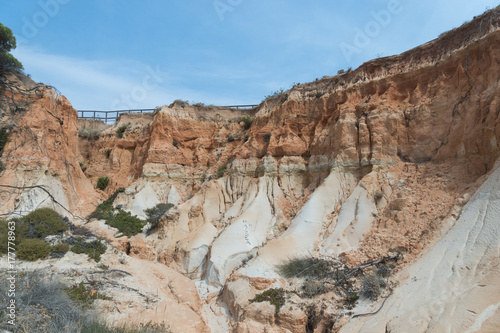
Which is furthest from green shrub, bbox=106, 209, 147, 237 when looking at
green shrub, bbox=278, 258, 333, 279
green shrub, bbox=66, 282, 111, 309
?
green shrub, bbox=278, 258, 333, 279

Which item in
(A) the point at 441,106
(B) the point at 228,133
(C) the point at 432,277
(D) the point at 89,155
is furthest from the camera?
(D) the point at 89,155

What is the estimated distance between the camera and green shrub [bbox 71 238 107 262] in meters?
12.7

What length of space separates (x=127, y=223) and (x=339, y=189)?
37.5 ft

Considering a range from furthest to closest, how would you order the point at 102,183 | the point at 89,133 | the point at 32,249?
the point at 89,133 < the point at 102,183 < the point at 32,249

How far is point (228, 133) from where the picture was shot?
1073 inches

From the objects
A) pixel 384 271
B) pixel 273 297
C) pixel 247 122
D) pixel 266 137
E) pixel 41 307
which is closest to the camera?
pixel 41 307

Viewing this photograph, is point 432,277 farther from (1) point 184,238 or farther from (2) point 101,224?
(2) point 101,224

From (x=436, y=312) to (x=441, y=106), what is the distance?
1028 centimetres

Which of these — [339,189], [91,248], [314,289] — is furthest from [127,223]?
[314,289]

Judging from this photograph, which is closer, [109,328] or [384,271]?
[109,328]

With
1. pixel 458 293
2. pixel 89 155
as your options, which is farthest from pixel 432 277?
pixel 89 155

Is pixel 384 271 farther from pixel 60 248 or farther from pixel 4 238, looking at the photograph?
pixel 4 238

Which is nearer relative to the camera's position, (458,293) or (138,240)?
(458,293)

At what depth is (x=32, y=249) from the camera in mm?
11406
